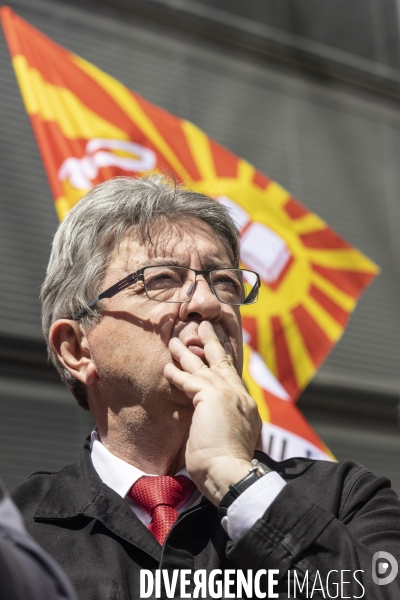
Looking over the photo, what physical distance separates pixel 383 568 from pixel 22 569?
103cm

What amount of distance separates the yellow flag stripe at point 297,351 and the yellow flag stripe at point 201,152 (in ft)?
2.37

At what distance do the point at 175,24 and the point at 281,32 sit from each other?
0.81 meters

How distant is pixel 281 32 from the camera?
5.89m

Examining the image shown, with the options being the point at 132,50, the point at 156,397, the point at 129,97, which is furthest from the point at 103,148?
the point at 156,397

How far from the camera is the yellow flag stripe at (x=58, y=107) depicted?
151 inches

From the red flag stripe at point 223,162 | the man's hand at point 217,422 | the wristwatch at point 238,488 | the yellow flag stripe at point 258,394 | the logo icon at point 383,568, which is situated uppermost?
the red flag stripe at point 223,162

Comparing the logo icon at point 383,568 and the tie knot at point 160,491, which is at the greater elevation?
the logo icon at point 383,568

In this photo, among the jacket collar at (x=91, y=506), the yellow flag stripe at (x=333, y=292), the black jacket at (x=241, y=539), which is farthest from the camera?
the yellow flag stripe at (x=333, y=292)

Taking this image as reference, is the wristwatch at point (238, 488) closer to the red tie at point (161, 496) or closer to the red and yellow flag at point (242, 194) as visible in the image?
the red tie at point (161, 496)

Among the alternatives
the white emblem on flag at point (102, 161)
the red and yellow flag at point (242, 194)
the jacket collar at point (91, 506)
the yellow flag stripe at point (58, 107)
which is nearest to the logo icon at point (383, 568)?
the jacket collar at point (91, 506)

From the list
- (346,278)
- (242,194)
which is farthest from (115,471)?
(346,278)

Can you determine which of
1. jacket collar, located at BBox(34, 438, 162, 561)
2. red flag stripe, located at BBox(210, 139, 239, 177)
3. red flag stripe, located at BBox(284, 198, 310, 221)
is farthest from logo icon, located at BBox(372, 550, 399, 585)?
red flag stripe, located at BBox(284, 198, 310, 221)

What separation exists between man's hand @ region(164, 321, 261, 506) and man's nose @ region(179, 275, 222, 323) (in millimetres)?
144

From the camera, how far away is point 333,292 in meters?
4.42
